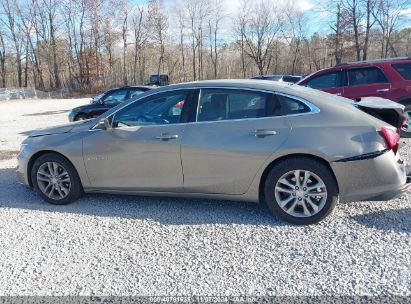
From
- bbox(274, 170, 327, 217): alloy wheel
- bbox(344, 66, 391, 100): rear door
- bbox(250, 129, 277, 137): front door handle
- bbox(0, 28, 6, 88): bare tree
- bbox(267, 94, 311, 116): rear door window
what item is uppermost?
bbox(0, 28, 6, 88): bare tree

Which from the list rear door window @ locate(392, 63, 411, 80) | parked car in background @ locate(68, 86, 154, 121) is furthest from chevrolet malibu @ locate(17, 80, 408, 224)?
parked car in background @ locate(68, 86, 154, 121)

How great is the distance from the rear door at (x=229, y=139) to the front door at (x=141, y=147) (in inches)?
7.4

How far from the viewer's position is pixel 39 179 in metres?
4.74

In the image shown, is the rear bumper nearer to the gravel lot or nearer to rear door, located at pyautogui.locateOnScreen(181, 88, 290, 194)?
the gravel lot

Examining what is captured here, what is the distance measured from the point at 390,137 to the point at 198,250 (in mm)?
2248

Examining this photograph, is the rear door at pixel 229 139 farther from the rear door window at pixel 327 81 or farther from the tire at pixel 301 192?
the rear door window at pixel 327 81

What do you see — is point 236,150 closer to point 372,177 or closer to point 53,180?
point 372,177

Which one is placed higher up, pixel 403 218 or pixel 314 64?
pixel 314 64

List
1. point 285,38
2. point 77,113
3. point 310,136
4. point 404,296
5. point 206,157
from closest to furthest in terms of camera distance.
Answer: point 404,296, point 310,136, point 206,157, point 77,113, point 285,38

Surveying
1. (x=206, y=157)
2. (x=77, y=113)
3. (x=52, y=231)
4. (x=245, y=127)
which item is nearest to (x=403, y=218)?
(x=245, y=127)

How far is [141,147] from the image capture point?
13.8 feet

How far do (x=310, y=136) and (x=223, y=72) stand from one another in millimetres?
65623

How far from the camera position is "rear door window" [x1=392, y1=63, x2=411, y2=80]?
7.55 m

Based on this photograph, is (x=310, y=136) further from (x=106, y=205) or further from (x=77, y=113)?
(x=77, y=113)
